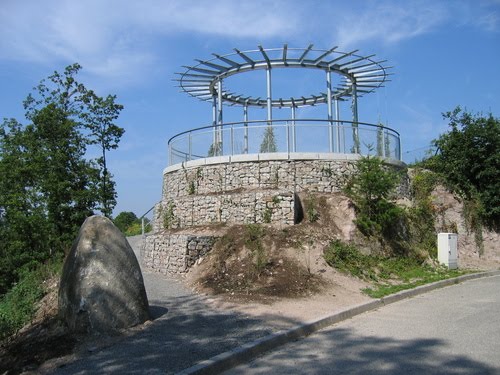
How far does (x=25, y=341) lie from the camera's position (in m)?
8.48

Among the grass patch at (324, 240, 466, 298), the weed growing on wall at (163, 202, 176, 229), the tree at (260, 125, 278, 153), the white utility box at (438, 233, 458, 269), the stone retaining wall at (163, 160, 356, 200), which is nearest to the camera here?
the grass patch at (324, 240, 466, 298)

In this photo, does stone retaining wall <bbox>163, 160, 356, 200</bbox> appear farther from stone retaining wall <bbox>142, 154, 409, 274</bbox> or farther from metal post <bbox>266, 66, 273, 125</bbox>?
metal post <bbox>266, 66, 273, 125</bbox>

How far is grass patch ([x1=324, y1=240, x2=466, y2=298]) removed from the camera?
39.2ft

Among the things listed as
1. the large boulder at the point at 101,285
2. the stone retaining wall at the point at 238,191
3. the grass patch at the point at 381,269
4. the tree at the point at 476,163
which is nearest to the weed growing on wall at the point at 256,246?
the stone retaining wall at the point at 238,191

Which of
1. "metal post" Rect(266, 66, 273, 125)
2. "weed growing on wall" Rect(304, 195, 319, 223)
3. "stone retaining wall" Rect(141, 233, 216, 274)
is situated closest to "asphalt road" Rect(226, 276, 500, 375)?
"weed growing on wall" Rect(304, 195, 319, 223)

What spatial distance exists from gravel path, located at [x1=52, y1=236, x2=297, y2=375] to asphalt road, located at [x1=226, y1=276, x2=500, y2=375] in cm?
62

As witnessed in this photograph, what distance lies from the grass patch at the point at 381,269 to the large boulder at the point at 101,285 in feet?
17.6

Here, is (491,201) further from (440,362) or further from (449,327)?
(440,362)

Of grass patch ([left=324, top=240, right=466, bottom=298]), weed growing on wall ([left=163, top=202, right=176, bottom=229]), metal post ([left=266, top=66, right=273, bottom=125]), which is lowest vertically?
grass patch ([left=324, top=240, right=466, bottom=298])

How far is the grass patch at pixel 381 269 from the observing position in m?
11.9

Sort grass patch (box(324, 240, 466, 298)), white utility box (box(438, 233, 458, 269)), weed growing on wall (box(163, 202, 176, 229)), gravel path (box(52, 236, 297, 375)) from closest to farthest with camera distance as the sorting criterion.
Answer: gravel path (box(52, 236, 297, 375)), grass patch (box(324, 240, 466, 298)), white utility box (box(438, 233, 458, 269)), weed growing on wall (box(163, 202, 176, 229))

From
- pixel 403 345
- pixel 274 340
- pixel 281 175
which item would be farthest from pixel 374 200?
pixel 274 340

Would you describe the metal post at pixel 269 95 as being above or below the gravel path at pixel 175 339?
above

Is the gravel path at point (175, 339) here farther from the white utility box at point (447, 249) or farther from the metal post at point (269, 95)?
the metal post at point (269, 95)
